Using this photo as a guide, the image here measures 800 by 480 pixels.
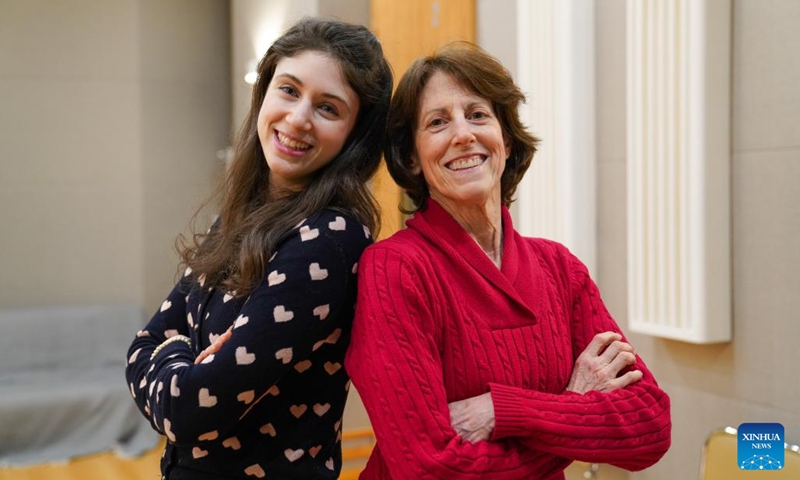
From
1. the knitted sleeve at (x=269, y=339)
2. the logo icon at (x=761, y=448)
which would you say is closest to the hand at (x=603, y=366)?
the knitted sleeve at (x=269, y=339)

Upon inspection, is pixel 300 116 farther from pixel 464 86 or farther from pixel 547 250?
pixel 547 250

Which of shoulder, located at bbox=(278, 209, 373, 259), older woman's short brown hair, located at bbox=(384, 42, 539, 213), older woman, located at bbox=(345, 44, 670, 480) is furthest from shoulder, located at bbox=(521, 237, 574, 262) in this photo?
shoulder, located at bbox=(278, 209, 373, 259)

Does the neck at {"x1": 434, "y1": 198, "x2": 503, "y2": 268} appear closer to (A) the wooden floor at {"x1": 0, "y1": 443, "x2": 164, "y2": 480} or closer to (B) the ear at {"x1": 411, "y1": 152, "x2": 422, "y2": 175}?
(B) the ear at {"x1": 411, "y1": 152, "x2": 422, "y2": 175}

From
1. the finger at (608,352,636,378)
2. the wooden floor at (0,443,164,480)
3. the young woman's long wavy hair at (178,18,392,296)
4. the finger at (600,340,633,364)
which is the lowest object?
the wooden floor at (0,443,164,480)

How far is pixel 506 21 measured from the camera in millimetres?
3994

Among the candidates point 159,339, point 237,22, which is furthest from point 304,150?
point 237,22

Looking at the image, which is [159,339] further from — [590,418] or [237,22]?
[237,22]

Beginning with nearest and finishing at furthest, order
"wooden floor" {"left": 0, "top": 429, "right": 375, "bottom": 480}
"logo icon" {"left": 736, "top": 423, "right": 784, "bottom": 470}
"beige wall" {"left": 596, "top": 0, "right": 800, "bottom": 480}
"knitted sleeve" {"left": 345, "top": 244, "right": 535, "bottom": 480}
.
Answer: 1. "knitted sleeve" {"left": 345, "top": 244, "right": 535, "bottom": 480}
2. "logo icon" {"left": 736, "top": 423, "right": 784, "bottom": 470}
3. "beige wall" {"left": 596, "top": 0, "right": 800, "bottom": 480}
4. "wooden floor" {"left": 0, "top": 429, "right": 375, "bottom": 480}

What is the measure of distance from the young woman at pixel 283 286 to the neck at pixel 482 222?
0.17m

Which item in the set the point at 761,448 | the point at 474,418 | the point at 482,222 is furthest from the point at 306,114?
the point at 761,448

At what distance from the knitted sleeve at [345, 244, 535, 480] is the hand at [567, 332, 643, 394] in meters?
0.18

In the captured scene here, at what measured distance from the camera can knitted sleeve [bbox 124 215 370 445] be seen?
1.30 meters

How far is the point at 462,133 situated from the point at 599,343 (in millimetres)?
454

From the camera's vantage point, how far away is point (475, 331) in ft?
4.49
